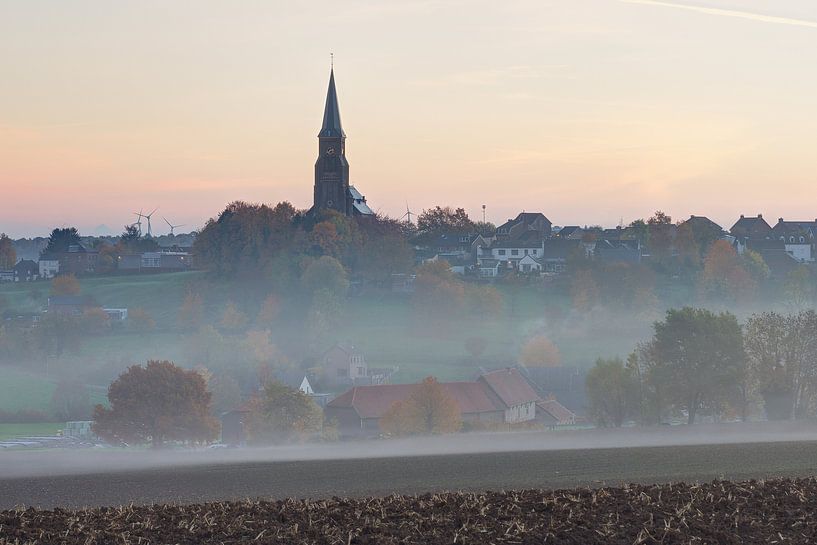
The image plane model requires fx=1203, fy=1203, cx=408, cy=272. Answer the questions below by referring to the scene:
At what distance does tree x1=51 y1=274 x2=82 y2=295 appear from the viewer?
6131 inches

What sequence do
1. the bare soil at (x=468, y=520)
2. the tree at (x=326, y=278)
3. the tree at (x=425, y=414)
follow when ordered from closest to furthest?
the bare soil at (x=468, y=520)
the tree at (x=425, y=414)
the tree at (x=326, y=278)

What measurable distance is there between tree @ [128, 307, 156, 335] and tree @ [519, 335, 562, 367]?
42.8 meters

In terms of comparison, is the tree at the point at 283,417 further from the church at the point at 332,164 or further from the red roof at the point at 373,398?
the church at the point at 332,164

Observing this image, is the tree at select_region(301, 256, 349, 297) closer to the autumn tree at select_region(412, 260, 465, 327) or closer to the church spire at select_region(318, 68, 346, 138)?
the autumn tree at select_region(412, 260, 465, 327)

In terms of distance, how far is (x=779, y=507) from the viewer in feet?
79.2

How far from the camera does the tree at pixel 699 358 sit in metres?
69.4

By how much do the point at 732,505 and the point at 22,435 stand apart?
69.0 metres

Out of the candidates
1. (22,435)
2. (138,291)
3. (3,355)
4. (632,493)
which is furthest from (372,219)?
(632,493)

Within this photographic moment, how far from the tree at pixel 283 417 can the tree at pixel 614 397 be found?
1823 cm

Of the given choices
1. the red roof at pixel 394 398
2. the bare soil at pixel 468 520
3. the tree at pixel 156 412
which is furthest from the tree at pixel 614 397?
the bare soil at pixel 468 520

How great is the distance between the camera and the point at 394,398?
8300cm

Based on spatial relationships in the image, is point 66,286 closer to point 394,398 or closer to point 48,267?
point 48,267

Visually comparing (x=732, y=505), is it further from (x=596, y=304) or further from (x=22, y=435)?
(x=596, y=304)

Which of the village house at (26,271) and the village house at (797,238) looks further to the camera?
the village house at (26,271)
